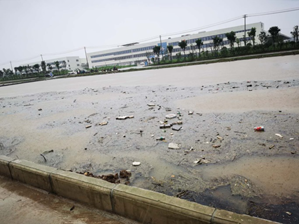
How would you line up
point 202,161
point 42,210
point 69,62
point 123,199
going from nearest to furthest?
point 123,199 → point 42,210 → point 202,161 → point 69,62

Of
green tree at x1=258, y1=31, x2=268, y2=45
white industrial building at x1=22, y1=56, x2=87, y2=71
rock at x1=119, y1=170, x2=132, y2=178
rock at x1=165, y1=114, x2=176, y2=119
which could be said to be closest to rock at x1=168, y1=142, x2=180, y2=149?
rock at x1=119, y1=170, x2=132, y2=178

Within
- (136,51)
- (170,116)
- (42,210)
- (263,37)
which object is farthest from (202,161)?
(136,51)

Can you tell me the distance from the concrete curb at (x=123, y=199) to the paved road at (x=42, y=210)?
77 millimetres

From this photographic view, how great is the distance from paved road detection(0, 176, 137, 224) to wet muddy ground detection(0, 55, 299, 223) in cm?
64

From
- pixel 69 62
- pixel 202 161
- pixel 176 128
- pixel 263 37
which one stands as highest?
pixel 69 62

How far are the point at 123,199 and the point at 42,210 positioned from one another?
108 centimetres

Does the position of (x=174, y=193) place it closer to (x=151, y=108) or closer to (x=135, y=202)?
(x=135, y=202)

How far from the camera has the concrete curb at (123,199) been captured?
1.62 meters

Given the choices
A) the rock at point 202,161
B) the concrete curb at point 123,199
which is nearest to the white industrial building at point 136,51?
the rock at point 202,161

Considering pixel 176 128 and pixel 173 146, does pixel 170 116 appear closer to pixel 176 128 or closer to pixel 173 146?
pixel 176 128

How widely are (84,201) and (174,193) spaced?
1097mm

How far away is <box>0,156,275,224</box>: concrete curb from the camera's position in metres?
1.62

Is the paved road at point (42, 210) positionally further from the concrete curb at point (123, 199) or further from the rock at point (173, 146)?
the rock at point (173, 146)

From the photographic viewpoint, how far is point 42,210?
226 centimetres
